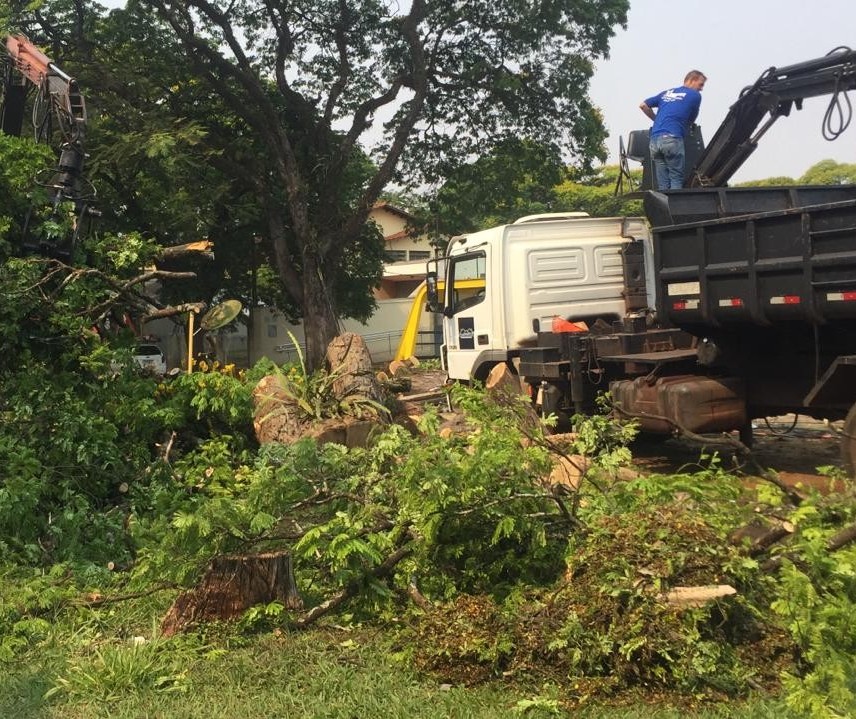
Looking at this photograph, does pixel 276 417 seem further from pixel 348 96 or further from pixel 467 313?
pixel 348 96

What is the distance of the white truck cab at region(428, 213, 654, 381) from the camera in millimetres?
10805

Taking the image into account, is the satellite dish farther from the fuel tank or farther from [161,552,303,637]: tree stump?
[161,552,303,637]: tree stump

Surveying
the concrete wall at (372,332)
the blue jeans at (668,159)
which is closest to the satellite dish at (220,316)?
the blue jeans at (668,159)

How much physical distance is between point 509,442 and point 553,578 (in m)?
0.73

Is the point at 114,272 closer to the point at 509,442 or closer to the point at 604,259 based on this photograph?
the point at 509,442

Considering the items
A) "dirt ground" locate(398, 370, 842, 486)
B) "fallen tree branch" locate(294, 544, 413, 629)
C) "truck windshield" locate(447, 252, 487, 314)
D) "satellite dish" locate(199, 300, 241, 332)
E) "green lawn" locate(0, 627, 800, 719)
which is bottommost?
"dirt ground" locate(398, 370, 842, 486)

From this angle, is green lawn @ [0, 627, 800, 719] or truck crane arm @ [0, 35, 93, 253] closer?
green lawn @ [0, 627, 800, 719]

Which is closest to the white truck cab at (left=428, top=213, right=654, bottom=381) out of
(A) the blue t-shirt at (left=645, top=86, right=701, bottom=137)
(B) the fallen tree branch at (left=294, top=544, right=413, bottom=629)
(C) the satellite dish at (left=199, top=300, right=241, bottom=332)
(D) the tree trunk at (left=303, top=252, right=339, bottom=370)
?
(A) the blue t-shirt at (left=645, top=86, right=701, bottom=137)

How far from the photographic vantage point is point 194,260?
21141 mm

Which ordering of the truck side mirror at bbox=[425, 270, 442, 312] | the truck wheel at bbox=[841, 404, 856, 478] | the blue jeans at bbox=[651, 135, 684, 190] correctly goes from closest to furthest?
1. the truck wheel at bbox=[841, 404, 856, 478]
2. the blue jeans at bbox=[651, 135, 684, 190]
3. the truck side mirror at bbox=[425, 270, 442, 312]

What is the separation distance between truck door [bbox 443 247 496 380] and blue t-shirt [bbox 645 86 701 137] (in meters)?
2.57

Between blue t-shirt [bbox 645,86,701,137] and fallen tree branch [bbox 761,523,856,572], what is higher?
blue t-shirt [bbox 645,86,701,137]

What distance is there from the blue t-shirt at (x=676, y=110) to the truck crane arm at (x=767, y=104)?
385 millimetres

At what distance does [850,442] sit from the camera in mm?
7098
